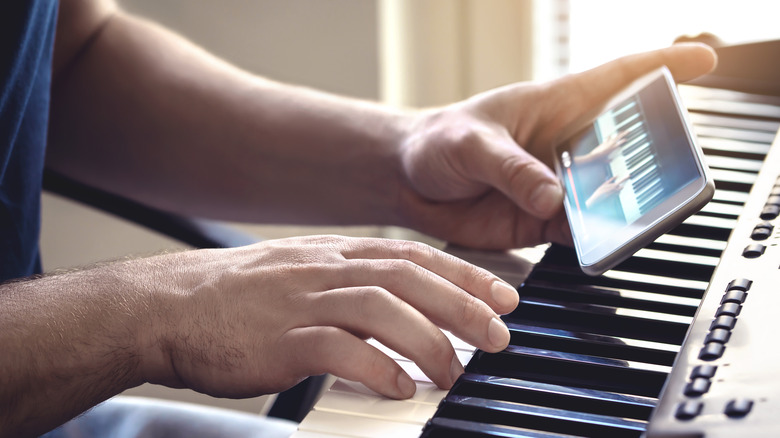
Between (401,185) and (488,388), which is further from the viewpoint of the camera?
(401,185)

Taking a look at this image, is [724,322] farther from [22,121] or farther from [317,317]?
[22,121]

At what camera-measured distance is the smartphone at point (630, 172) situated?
0.55m

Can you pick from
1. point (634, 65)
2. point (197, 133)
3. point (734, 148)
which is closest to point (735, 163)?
point (734, 148)

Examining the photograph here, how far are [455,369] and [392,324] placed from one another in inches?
1.9

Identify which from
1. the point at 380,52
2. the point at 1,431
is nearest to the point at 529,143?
the point at 1,431

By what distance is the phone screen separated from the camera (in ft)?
1.89

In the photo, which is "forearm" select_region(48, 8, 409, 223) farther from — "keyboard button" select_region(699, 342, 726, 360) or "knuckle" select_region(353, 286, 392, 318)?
"keyboard button" select_region(699, 342, 726, 360)

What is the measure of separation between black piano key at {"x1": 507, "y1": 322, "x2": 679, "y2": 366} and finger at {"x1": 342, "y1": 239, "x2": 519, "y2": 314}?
0.07ft

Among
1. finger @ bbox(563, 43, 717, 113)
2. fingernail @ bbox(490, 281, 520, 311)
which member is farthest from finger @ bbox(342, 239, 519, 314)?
finger @ bbox(563, 43, 717, 113)

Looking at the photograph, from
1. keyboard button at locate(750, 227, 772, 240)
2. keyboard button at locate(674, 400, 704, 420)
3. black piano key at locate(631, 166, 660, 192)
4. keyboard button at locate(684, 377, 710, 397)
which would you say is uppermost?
black piano key at locate(631, 166, 660, 192)

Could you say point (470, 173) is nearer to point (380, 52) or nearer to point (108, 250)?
point (380, 52)

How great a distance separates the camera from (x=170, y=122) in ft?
3.34

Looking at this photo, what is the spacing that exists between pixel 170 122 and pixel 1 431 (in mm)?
554

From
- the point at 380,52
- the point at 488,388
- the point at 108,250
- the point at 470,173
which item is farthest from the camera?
the point at 108,250
